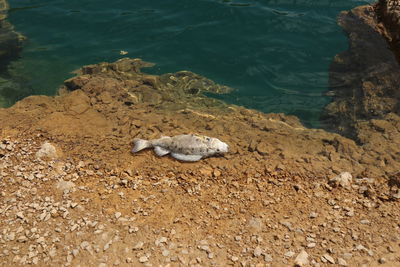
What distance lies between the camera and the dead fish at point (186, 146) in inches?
251

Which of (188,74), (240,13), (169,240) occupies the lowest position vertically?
(169,240)

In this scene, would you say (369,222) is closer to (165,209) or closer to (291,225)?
(291,225)

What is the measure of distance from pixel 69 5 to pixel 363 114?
1165 cm

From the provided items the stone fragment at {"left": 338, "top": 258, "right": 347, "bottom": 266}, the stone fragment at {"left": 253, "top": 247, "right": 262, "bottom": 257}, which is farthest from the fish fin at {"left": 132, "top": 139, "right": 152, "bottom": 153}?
the stone fragment at {"left": 338, "top": 258, "right": 347, "bottom": 266}

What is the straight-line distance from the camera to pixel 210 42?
10.5 m

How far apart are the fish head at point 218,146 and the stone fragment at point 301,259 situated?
245 cm

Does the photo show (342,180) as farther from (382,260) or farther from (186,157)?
(186,157)

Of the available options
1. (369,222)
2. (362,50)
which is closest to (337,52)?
(362,50)

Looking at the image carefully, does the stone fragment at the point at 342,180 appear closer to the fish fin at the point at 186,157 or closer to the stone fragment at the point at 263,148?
the stone fragment at the point at 263,148

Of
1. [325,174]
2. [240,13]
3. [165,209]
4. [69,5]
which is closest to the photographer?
[165,209]

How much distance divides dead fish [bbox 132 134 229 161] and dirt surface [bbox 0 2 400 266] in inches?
6.6

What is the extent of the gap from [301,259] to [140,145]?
12.0 ft

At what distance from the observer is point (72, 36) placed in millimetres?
11562

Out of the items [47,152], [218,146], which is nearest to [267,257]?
[218,146]
